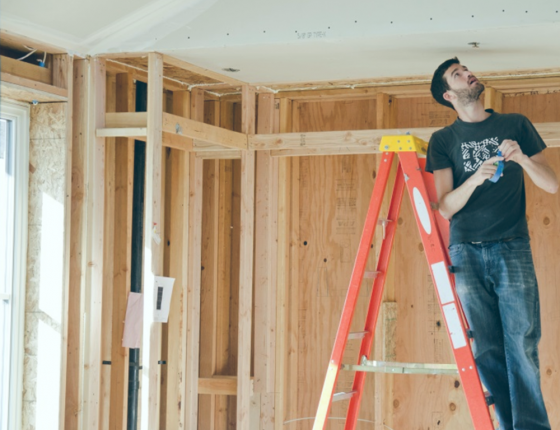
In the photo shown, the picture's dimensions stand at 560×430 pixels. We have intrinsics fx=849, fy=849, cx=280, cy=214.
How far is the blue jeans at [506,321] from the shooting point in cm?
311

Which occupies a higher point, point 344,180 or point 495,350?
point 344,180

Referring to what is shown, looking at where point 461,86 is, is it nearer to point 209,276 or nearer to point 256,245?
point 256,245

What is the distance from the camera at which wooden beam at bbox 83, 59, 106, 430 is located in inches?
169

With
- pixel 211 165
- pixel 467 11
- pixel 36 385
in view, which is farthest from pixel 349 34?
pixel 36 385

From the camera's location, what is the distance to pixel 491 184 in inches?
131

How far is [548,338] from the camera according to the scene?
487cm

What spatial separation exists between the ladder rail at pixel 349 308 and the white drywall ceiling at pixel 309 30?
2.25ft

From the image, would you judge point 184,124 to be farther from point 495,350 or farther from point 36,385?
point 495,350

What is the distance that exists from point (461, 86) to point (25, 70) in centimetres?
206

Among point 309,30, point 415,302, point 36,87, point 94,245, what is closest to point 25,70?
point 36,87

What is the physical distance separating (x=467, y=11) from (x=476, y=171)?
81 cm

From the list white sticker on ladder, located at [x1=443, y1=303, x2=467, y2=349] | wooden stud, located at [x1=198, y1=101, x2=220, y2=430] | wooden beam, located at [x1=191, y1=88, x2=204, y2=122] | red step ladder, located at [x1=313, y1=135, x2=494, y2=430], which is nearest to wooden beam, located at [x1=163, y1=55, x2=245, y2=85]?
wooden beam, located at [x1=191, y1=88, x2=204, y2=122]

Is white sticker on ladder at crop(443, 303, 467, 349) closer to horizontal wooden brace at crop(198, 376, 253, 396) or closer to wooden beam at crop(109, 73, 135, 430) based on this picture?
wooden beam at crop(109, 73, 135, 430)

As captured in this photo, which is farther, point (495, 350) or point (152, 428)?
point (152, 428)
